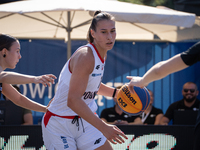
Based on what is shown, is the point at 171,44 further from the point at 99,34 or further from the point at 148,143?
the point at 99,34

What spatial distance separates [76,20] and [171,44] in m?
2.57

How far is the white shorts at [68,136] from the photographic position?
2789mm

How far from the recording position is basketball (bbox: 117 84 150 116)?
3578 mm

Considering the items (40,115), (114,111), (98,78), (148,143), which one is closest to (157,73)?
(98,78)

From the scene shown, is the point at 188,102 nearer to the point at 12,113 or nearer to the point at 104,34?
the point at 12,113

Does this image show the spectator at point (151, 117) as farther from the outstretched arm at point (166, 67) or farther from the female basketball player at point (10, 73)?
the outstretched arm at point (166, 67)

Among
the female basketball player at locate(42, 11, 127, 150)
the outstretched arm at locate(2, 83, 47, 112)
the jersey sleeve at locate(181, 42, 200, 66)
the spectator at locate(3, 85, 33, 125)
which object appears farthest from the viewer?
the spectator at locate(3, 85, 33, 125)

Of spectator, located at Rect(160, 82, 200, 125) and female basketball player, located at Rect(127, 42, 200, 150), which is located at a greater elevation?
female basketball player, located at Rect(127, 42, 200, 150)

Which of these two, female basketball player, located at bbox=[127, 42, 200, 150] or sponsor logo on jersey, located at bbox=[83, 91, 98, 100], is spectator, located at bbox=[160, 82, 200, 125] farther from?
female basketball player, located at bbox=[127, 42, 200, 150]

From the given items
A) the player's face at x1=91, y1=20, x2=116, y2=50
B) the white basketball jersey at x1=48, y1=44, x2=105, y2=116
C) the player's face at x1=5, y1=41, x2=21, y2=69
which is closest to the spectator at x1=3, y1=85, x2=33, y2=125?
the player's face at x1=5, y1=41, x2=21, y2=69

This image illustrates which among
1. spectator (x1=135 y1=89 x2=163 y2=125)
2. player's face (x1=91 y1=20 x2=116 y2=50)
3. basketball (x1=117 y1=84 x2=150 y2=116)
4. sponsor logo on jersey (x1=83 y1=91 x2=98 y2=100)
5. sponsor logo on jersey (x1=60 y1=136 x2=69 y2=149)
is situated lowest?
spectator (x1=135 y1=89 x2=163 y2=125)

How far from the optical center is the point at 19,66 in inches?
299

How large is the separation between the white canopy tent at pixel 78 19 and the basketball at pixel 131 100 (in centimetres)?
219

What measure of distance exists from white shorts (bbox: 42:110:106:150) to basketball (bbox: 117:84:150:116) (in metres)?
0.80
